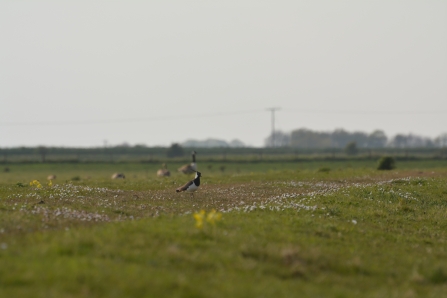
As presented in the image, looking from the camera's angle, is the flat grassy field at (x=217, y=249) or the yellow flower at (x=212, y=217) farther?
the yellow flower at (x=212, y=217)

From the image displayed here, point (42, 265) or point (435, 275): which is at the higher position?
point (42, 265)

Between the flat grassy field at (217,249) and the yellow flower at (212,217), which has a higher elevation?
the yellow flower at (212,217)

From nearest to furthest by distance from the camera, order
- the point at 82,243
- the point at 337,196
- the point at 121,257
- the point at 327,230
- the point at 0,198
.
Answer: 1. the point at 121,257
2. the point at 82,243
3. the point at 327,230
4. the point at 0,198
5. the point at 337,196

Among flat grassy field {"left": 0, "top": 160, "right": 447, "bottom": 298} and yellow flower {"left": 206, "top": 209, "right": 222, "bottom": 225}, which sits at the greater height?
yellow flower {"left": 206, "top": 209, "right": 222, "bottom": 225}

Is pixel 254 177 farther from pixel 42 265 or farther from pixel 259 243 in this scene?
pixel 42 265

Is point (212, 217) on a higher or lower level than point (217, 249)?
higher

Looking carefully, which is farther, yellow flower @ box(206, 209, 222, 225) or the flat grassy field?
yellow flower @ box(206, 209, 222, 225)

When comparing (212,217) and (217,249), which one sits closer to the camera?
(217,249)

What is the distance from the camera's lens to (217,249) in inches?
531

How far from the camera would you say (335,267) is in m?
13.6

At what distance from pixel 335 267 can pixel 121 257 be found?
5380mm

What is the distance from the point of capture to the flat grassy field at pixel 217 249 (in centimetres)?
1062

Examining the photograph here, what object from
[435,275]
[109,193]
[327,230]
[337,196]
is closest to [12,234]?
[327,230]

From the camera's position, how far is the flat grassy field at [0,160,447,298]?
10.6m
